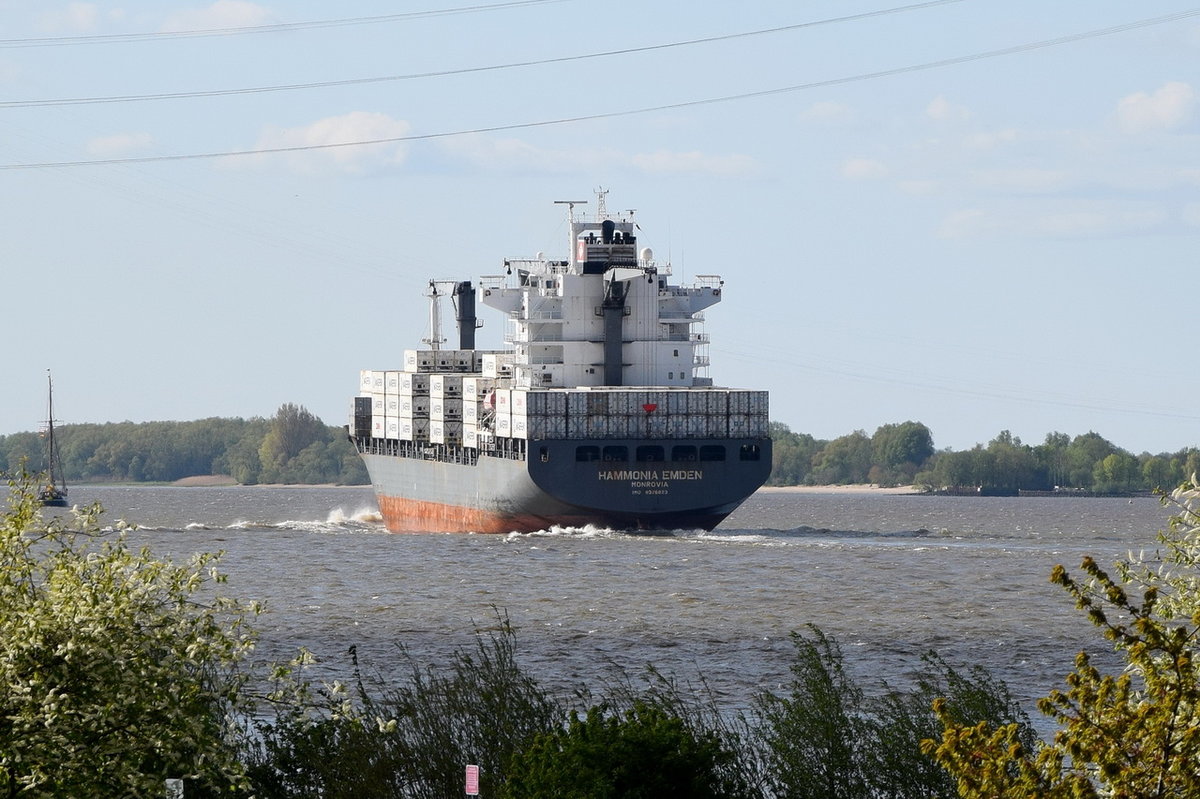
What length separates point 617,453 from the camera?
6938 centimetres

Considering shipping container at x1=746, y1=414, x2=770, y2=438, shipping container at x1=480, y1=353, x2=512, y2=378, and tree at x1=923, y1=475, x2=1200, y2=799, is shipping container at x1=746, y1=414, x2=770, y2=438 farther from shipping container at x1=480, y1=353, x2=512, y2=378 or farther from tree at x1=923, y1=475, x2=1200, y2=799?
tree at x1=923, y1=475, x2=1200, y2=799

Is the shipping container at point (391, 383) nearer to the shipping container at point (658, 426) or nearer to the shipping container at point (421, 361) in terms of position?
the shipping container at point (421, 361)

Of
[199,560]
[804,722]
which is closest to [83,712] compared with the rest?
[199,560]

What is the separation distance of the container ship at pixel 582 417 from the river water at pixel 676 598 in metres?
1.69

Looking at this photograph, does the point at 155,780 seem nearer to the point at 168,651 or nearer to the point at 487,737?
the point at 168,651

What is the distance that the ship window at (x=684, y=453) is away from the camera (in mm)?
69625

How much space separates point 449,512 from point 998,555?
2824 cm

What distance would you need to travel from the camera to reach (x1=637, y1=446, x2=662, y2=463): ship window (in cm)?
6925

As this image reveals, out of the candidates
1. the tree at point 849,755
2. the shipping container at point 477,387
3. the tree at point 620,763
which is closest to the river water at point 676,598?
the shipping container at point 477,387

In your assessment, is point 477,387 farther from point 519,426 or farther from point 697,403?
point 697,403

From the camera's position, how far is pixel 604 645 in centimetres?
3703

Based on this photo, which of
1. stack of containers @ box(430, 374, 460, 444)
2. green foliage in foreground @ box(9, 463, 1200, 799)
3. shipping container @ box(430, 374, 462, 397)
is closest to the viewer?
green foliage in foreground @ box(9, 463, 1200, 799)

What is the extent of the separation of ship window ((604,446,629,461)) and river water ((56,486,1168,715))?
10.0ft

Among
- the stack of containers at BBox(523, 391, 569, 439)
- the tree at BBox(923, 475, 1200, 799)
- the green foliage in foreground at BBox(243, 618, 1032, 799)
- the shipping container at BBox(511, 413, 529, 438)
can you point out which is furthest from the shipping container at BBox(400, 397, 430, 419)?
the tree at BBox(923, 475, 1200, 799)
